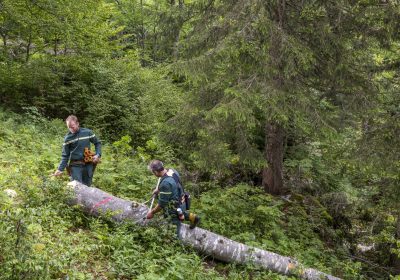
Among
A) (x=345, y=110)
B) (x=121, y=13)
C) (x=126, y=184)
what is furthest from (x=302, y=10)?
(x=121, y=13)

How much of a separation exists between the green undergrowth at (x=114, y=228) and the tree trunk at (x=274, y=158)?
26.3 inches

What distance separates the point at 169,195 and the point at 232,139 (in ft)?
13.3

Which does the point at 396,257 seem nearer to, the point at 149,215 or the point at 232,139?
the point at 232,139

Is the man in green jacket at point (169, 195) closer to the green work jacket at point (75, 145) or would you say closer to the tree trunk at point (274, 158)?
the green work jacket at point (75, 145)

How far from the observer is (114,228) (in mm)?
7074

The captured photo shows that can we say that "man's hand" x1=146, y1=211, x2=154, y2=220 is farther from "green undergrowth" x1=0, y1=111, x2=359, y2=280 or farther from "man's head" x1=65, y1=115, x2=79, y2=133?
"man's head" x1=65, y1=115, x2=79, y2=133

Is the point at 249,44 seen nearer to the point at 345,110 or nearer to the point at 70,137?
the point at 345,110

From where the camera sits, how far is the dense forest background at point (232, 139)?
6.40 m

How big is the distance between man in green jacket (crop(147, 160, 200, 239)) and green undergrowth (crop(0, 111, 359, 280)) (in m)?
0.36

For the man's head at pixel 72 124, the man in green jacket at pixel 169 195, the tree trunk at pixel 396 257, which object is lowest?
the tree trunk at pixel 396 257

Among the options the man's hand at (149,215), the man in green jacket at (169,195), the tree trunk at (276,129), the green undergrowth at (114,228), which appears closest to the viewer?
the green undergrowth at (114,228)

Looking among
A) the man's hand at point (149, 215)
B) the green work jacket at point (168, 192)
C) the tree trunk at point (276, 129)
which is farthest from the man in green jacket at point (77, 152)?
the tree trunk at point (276, 129)

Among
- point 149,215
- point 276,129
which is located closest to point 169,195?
point 149,215

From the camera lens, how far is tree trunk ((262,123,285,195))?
1080 centimetres
